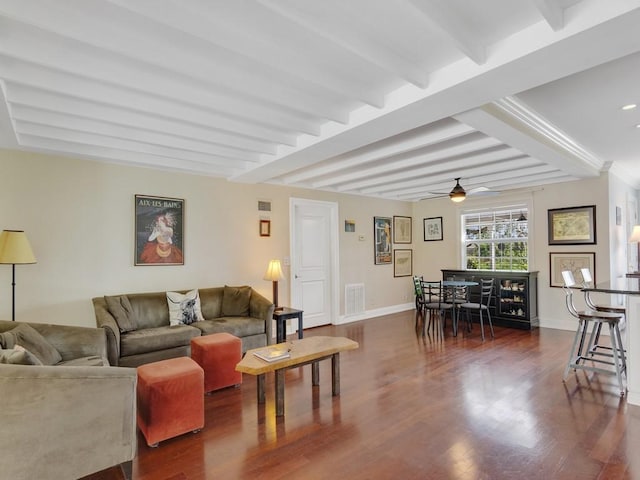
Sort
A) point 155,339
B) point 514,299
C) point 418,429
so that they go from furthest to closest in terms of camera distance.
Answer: point 514,299, point 155,339, point 418,429

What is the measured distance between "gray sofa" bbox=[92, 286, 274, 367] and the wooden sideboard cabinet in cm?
408

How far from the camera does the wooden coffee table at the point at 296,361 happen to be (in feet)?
8.92

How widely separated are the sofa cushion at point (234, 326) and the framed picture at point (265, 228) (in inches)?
56.8

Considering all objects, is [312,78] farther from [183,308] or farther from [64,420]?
[183,308]

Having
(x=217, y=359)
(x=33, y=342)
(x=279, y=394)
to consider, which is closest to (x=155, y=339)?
(x=217, y=359)

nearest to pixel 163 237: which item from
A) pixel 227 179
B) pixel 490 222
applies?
pixel 227 179

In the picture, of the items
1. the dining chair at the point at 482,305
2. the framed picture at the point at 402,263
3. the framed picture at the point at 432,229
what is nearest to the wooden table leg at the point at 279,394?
the dining chair at the point at 482,305

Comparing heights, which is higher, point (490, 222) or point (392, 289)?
point (490, 222)

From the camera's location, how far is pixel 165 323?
4262 mm

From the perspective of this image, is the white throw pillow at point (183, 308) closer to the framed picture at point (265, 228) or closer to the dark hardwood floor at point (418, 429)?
the dark hardwood floor at point (418, 429)

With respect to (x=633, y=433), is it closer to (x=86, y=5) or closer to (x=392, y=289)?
(x=86, y=5)

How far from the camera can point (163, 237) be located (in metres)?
4.62

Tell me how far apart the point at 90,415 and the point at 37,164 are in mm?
3168

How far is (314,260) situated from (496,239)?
3.54 metres
